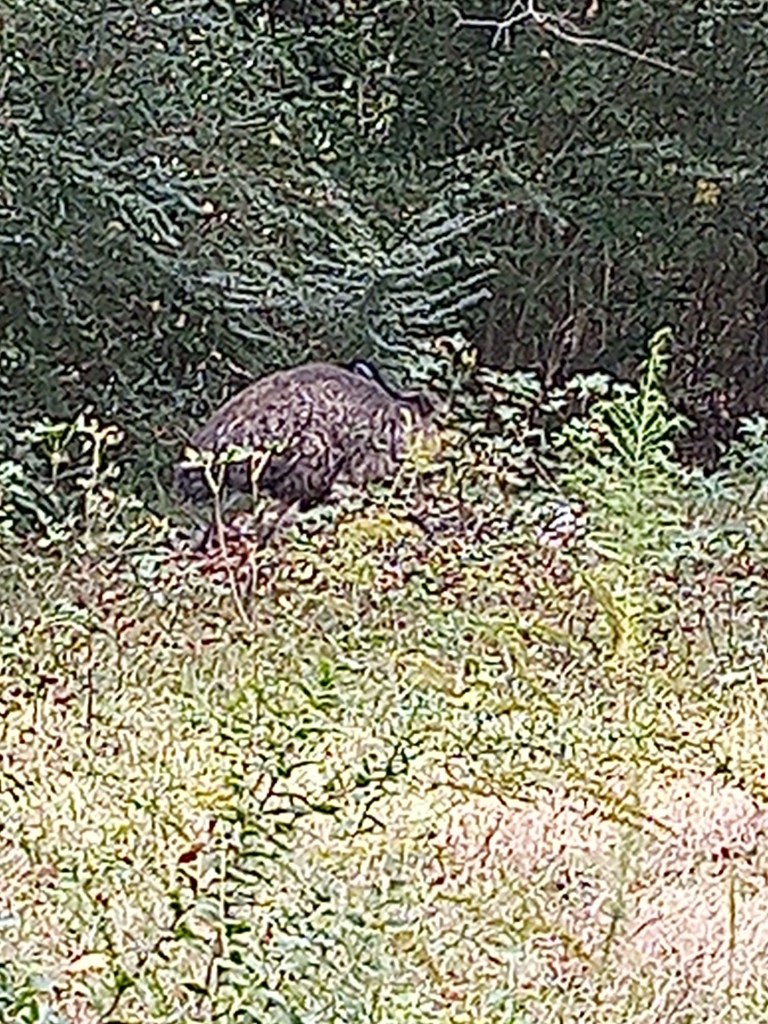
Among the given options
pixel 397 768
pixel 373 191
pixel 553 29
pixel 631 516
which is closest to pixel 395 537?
pixel 631 516

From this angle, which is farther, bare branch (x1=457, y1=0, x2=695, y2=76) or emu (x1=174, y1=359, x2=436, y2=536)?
bare branch (x1=457, y1=0, x2=695, y2=76)

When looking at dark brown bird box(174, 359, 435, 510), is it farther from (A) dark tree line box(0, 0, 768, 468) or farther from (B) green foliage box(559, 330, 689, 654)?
(B) green foliage box(559, 330, 689, 654)

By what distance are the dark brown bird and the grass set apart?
822mm

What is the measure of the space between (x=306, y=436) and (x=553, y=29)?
305 cm

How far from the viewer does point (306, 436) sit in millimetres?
8211

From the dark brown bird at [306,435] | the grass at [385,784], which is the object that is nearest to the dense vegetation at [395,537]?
the grass at [385,784]

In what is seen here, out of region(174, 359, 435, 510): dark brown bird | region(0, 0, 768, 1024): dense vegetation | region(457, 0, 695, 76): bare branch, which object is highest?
region(457, 0, 695, 76): bare branch

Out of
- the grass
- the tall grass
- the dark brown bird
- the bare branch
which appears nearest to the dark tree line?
the bare branch

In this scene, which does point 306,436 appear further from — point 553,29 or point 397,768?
point 397,768

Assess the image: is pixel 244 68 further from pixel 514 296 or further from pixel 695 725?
pixel 695 725

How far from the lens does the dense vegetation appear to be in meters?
3.94

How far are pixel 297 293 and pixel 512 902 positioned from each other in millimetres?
5109

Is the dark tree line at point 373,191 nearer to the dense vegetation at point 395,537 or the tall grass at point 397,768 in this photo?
the dense vegetation at point 395,537

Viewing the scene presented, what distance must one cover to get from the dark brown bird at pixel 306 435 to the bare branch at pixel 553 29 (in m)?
2.48
